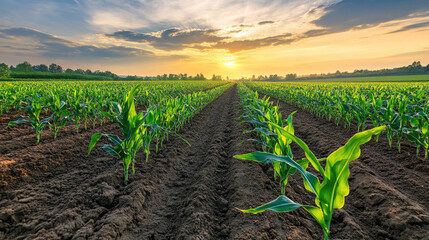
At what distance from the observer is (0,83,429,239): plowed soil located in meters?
2.21

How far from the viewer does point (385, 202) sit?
8.87 ft

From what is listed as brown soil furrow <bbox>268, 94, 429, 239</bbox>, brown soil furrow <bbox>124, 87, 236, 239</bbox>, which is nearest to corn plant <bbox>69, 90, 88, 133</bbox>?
brown soil furrow <bbox>124, 87, 236, 239</bbox>

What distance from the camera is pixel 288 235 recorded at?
2.10 m

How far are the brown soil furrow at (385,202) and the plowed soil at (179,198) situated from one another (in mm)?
11

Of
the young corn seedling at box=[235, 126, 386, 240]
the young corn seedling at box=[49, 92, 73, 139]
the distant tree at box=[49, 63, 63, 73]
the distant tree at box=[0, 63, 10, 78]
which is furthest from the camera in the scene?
the distant tree at box=[49, 63, 63, 73]

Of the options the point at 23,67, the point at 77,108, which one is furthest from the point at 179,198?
the point at 23,67

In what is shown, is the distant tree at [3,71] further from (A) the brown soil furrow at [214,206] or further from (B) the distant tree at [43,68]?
(A) the brown soil furrow at [214,206]

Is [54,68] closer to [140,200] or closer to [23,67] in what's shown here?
[23,67]

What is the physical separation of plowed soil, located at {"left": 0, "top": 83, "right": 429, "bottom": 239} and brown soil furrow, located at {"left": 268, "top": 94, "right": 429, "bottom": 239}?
0.01m

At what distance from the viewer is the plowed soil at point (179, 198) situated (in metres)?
2.21

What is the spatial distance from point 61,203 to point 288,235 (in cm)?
279

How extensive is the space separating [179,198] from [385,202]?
2.80 m

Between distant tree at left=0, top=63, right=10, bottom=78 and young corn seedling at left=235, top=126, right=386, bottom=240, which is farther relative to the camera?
distant tree at left=0, top=63, right=10, bottom=78

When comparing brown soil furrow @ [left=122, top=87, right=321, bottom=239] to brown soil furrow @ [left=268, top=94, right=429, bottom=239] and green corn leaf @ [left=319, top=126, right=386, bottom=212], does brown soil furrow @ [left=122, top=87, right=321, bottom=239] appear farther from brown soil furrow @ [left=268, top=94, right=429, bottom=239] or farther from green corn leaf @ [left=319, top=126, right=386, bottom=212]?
green corn leaf @ [left=319, top=126, right=386, bottom=212]
